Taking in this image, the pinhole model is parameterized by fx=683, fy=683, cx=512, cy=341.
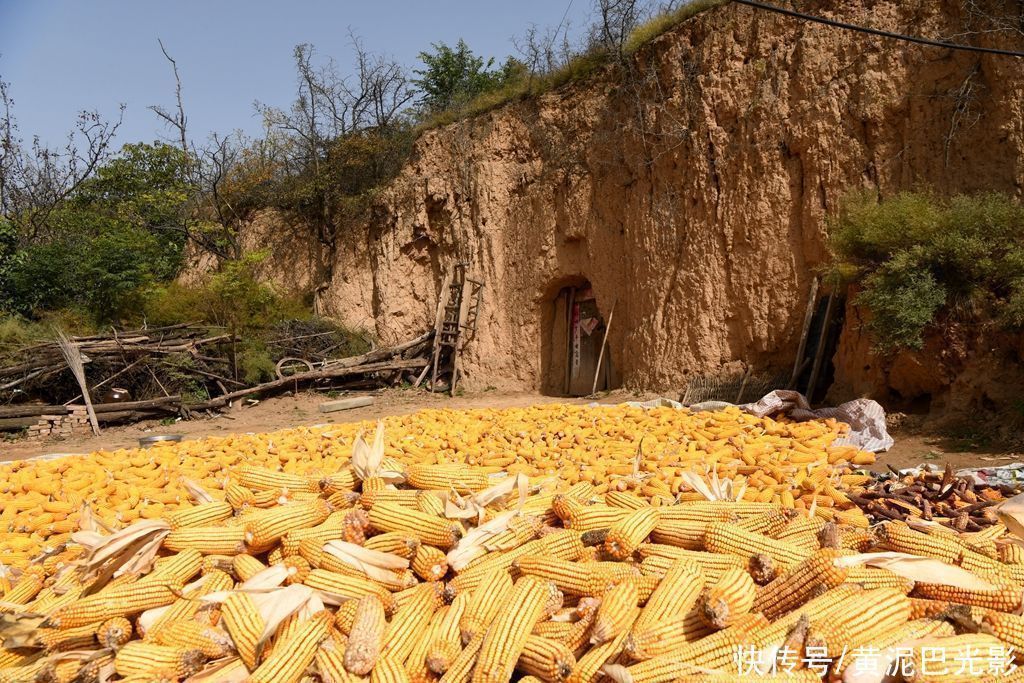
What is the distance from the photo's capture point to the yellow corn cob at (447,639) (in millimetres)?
2350

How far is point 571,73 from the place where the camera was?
15.7 metres

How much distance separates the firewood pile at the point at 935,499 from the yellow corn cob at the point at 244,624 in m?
3.87

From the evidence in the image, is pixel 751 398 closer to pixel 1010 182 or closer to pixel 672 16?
pixel 1010 182

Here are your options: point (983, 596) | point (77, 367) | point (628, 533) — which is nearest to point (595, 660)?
point (628, 533)

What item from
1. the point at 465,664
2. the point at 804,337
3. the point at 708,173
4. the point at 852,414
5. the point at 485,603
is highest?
the point at 708,173

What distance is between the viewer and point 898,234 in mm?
8328

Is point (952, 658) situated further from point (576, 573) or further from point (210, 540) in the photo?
point (210, 540)

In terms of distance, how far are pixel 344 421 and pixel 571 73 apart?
9.32m

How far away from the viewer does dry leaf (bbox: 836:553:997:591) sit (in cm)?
258

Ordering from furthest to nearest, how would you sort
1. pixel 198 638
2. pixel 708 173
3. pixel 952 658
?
1. pixel 708 173
2. pixel 198 638
3. pixel 952 658

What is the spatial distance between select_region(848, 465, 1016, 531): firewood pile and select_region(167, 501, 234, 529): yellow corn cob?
13.2 ft

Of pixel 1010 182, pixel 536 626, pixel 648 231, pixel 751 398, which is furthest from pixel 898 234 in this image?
pixel 536 626

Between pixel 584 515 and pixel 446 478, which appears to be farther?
pixel 446 478

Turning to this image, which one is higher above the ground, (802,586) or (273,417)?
(802,586)
